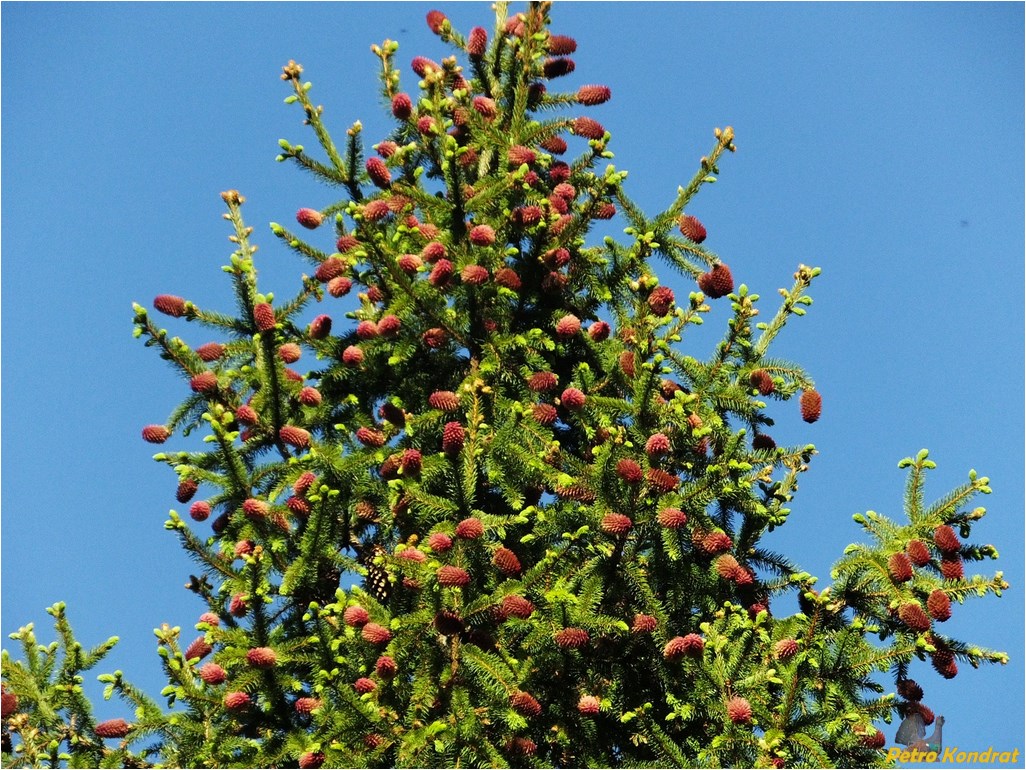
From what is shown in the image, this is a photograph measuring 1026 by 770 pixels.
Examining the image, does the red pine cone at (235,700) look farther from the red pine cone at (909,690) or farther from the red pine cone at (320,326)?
the red pine cone at (909,690)

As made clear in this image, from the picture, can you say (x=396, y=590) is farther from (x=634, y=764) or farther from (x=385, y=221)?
(x=385, y=221)

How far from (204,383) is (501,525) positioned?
1.82 metres

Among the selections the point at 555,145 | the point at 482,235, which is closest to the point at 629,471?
the point at 482,235

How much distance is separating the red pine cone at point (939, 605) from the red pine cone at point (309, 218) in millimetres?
4038

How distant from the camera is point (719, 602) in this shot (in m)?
5.81

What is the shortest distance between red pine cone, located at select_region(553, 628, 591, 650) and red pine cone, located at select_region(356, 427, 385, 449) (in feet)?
5.13

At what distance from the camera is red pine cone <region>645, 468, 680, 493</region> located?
509cm

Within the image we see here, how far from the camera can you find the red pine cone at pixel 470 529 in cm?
489

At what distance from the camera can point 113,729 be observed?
5.09 metres

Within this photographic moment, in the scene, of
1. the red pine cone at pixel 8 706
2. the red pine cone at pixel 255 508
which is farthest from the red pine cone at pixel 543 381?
the red pine cone at pixel 8 706

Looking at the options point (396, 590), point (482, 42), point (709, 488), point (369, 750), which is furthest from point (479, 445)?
point (482, 42)

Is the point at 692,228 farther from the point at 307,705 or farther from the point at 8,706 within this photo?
the point at 8,706

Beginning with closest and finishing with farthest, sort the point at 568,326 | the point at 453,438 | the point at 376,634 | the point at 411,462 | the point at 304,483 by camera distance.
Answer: the point at 376,634, the point at 453,438, the point at 411,462, the point at 304,483, the point at 568,326

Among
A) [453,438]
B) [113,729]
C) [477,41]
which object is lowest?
[113,729]
